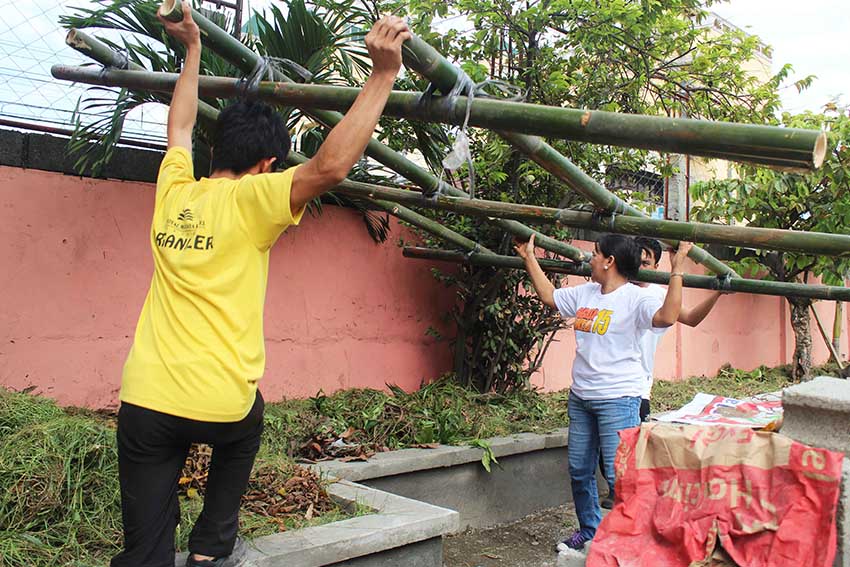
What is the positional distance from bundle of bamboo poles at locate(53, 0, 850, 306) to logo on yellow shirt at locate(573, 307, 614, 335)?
59 centimetres

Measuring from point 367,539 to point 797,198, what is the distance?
7.73 metres

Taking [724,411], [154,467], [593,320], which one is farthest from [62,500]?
[724,411]

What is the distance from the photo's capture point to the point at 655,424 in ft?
8.86

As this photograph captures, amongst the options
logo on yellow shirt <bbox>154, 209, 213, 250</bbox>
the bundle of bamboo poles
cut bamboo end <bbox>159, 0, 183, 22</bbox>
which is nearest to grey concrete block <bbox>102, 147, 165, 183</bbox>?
the bundle of bamboo poles

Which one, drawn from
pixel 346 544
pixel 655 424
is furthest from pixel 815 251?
pixel 346 544

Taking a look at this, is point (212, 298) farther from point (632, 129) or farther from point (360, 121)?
point (632, 129)

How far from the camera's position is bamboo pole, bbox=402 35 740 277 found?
2.12 meters

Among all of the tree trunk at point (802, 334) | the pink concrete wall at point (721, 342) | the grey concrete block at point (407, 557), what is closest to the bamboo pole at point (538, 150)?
the grey concrete block at point (407, 557)

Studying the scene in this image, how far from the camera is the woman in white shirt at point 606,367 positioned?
403cm

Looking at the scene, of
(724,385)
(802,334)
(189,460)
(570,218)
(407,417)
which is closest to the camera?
(189,460)

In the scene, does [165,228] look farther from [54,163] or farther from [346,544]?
[54,163]

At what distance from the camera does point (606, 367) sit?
4.07m

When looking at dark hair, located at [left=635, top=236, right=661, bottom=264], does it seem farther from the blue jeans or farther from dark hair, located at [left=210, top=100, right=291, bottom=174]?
dark hair, located at [left=210, top=100, right=291, bottom=174]

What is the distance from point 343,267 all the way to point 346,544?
3.11 m
